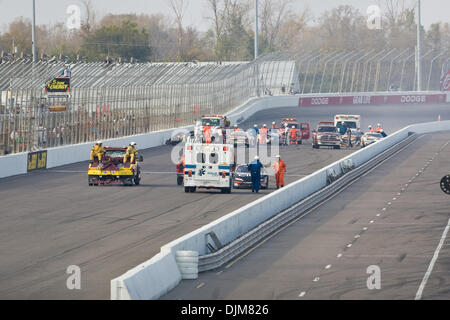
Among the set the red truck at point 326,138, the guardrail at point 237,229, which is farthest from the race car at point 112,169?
the red truck at point 326,138

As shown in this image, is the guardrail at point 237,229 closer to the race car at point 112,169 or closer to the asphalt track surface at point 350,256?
the asphalt track surface at point 350,256

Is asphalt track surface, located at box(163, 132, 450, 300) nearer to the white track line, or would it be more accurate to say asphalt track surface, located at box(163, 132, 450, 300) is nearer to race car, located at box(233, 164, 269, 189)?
the white track line

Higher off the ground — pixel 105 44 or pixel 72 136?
pixel 105 44

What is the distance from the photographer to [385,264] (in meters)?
21.9

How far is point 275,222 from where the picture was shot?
91.1ft

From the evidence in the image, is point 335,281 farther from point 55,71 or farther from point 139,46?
point 139,46

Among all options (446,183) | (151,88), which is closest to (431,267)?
(446,183)

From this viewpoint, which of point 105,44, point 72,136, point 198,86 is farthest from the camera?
→ point 105,44

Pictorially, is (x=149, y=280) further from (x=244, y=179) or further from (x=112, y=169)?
(x=112, y=169)

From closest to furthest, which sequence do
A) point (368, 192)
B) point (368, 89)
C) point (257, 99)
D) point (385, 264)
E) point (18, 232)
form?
1. point (385, 264)
2. point (18, 232)
3. point (368, 192)
4. point (257, 99)
5. point (368, 89)

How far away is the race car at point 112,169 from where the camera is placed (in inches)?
1499
